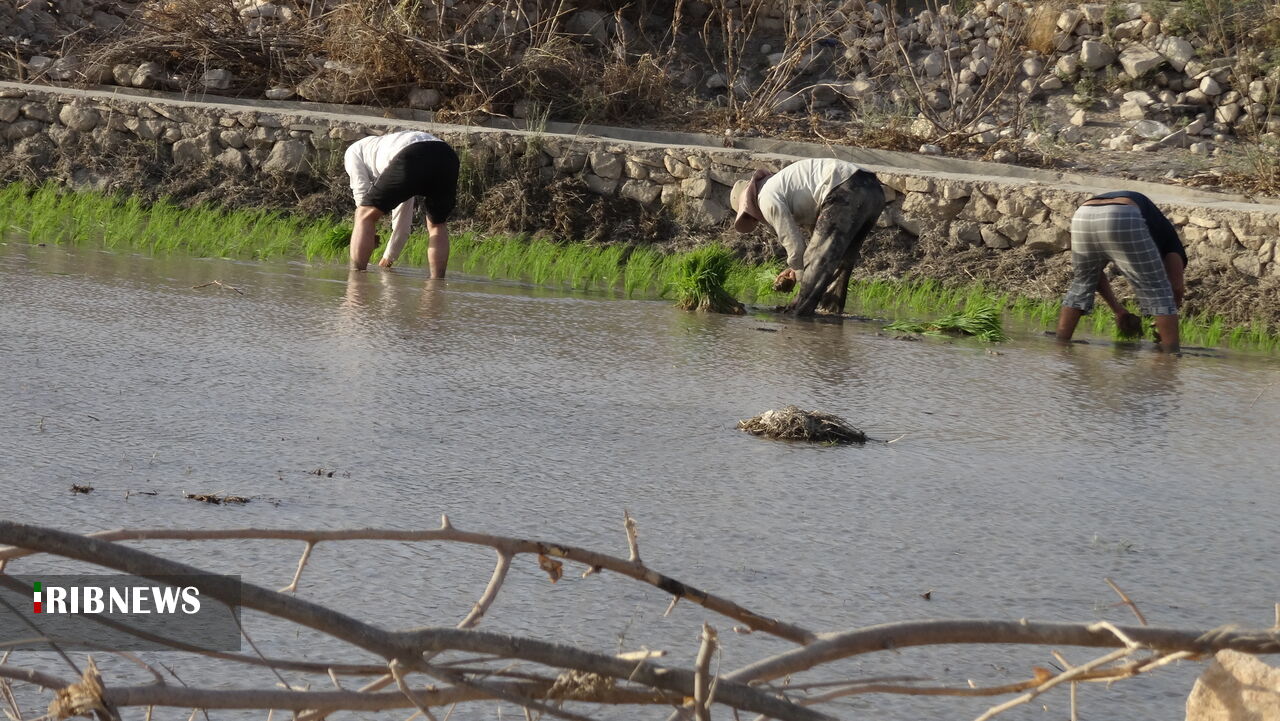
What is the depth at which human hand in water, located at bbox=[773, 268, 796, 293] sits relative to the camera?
8.76m

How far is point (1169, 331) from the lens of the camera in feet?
27.0

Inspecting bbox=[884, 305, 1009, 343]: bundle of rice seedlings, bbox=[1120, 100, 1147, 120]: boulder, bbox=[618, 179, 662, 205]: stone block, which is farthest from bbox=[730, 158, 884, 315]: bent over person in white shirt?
bbox=[1120, 100, 1147, 120]: boulder

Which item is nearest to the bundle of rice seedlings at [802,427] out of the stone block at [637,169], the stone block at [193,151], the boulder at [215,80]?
the stone block at [637,169]

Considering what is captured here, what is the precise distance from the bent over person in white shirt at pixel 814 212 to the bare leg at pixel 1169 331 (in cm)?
172

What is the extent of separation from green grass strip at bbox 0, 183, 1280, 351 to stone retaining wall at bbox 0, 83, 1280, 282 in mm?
499

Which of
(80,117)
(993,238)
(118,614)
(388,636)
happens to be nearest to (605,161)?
(993,238)

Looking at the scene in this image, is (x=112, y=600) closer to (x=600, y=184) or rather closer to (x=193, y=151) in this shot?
(x=600, y=184)

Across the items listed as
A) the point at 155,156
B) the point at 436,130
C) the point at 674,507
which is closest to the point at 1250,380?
the point at 674,507

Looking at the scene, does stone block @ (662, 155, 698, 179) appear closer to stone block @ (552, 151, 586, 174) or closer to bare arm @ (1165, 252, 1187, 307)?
stone block @ (552, 151, 586, 174)

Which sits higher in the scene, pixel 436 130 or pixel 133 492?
pixel 436 130

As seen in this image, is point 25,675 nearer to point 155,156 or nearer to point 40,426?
point 40,426

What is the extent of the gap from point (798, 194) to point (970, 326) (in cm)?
130

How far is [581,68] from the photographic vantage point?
44.0ft

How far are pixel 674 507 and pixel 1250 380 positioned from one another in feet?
14.1
